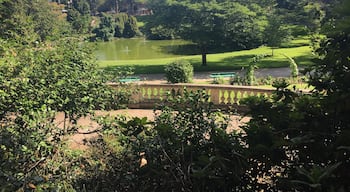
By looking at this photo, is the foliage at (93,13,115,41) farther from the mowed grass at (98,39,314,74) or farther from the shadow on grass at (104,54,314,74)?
the shadow on grass at (104,54,314,74)

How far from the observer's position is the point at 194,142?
11.8 ft

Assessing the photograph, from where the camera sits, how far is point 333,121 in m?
2.89

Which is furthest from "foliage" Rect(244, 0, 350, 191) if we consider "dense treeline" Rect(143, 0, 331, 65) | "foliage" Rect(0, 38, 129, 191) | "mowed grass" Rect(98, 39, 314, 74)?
"dense treeline" Rect(143, 0, 331, 65)

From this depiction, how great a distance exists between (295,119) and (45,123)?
317 cm

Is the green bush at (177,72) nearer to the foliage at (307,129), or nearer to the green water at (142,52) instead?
the foliage at (307,129)

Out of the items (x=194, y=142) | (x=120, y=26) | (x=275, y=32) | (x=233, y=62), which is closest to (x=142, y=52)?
(x=233, y=62)

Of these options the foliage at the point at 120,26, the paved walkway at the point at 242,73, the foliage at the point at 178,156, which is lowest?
the paved walkway at the point at 242,73

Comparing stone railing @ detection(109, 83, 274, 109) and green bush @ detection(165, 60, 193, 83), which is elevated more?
→ green bush @ detection(165, 60, 193, 83)

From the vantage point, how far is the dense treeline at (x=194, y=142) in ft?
9.27

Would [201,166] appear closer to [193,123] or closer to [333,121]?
[193,123]

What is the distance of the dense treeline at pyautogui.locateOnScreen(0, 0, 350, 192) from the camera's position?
2826mm

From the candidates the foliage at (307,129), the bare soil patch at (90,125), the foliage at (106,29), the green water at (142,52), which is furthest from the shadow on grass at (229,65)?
the foliage at (106,29)

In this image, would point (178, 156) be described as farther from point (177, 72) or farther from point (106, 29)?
point (106, 29)

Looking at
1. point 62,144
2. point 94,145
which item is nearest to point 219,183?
point 94,145
